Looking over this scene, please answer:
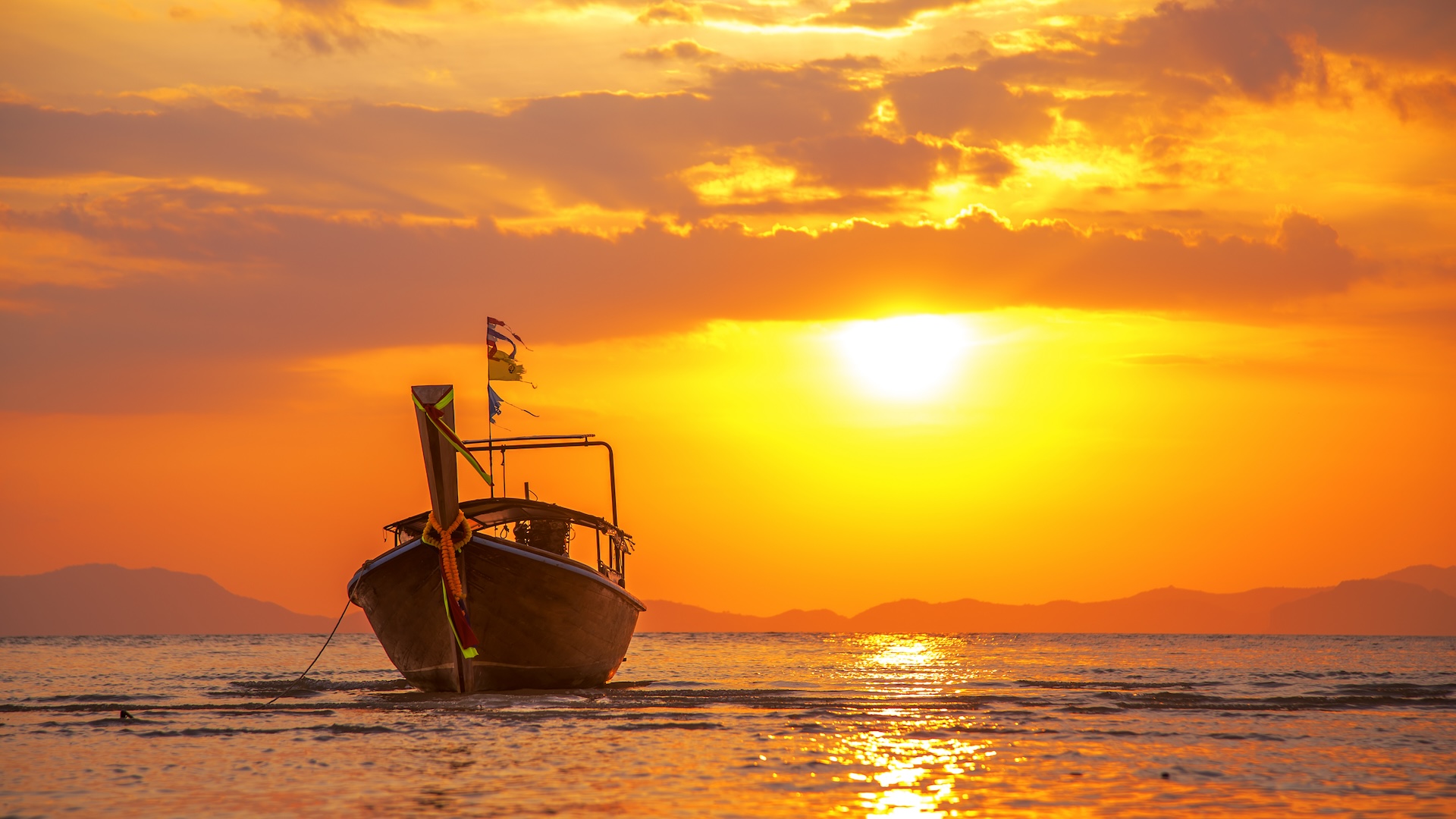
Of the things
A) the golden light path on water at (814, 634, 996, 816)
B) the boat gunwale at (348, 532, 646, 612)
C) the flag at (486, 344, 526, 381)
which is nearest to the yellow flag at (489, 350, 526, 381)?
the flag at (486, 344, 526, 381)

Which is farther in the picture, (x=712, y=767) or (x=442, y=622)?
(x=442, y=622)

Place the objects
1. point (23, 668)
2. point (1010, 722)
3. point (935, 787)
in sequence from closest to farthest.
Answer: point (935, 787) → point (1010, 722) → point (23, 668)

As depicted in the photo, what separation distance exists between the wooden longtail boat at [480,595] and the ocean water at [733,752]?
0.94 meters

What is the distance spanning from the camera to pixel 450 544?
32.7 metres

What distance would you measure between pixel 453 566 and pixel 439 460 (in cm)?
276

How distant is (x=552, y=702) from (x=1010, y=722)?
1101 cm

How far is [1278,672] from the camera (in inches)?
2537

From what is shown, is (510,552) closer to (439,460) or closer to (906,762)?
(439,460)

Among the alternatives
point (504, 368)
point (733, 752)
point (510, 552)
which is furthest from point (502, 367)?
point (733, 752)

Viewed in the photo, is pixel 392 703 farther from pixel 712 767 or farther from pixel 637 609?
pixel 712 767

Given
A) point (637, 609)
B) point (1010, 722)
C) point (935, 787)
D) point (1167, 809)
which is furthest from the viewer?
point (637, 609)

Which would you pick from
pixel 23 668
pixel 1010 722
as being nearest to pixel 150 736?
pixel 1010 722

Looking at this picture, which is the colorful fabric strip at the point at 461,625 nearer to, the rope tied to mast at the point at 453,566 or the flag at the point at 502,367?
the rope tied to mast at the point at 453,566

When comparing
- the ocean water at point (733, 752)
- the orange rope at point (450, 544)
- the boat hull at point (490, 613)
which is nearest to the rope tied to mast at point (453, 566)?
the orange rope at point (450, 544)
